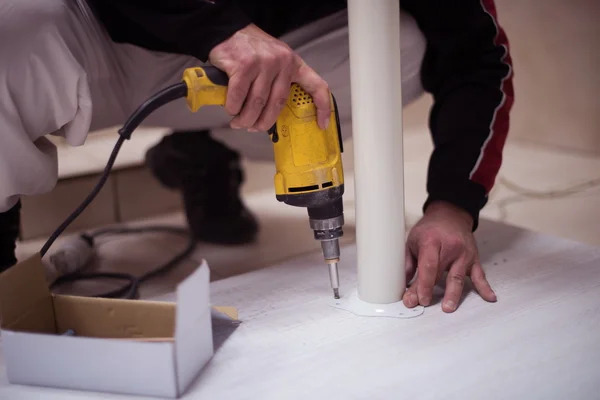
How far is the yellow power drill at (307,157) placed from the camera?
0.76 m

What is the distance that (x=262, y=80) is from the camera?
74cm

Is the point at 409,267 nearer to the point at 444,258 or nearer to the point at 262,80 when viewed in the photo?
the point at 444,258

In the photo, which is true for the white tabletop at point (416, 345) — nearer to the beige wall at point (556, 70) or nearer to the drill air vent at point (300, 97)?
the drill air vent at point (300, 97)

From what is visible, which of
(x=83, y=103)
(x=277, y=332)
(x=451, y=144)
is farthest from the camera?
(x=451, y=144)

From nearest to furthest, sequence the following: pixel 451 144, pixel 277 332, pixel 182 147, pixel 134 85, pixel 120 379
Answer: pixel 120 379 < pixel 277 332 < pixel 451 144 < pixel 134 85 < pixel 182 147

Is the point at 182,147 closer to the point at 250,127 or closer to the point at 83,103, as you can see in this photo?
the point at 83,103

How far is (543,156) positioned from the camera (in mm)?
1917

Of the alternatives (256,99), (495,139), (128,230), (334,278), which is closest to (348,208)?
(128,230)

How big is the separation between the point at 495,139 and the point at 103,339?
0.63 metres

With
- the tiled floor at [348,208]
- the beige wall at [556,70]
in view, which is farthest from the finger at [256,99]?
the beige wall at [556,70]

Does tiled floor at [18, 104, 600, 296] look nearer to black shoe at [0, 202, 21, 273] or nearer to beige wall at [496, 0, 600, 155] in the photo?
beige wall at [496, 0, 600, 155]

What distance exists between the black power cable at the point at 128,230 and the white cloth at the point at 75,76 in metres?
0.09

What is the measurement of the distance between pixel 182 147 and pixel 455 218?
2.13 feet

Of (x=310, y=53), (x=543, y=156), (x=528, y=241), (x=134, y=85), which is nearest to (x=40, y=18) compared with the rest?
(x=134, y=85)
